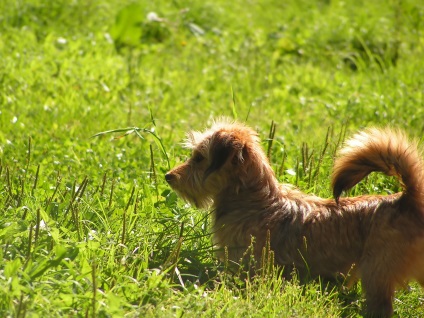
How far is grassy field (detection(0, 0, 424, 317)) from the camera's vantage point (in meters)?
4.23

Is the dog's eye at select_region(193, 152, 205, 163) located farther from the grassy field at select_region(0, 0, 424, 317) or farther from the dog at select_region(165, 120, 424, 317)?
the grassy field at select_region(0, 0, 424, 317)

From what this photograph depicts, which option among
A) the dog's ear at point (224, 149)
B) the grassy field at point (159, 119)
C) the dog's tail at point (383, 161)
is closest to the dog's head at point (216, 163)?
the dog's ear at point (224, 149)

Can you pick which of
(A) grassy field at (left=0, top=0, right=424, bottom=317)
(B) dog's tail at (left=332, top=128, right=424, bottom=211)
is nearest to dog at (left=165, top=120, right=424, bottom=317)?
(B) dog's tail at (left=332, top=128, right=424, bottom=211)

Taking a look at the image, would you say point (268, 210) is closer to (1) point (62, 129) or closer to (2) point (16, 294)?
(2) point (16, 294)

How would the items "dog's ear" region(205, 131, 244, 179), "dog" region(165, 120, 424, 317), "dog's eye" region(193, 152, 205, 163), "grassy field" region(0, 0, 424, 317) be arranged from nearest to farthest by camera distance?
"grassy field" region(0, 0, 424, 317) → "dog" region(165, 120, 424, 317) → "dog's ear" region(205, 131, 244, 179) → "dog's eye" region(193, 152, 205, 163)

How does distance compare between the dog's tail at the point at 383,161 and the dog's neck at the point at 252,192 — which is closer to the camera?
the dog's tail at the point at 383,161

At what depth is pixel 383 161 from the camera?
15.8 feet

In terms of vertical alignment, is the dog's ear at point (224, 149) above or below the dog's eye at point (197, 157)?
above

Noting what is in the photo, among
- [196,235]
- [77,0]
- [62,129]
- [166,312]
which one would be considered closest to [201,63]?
[77,0]

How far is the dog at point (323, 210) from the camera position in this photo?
4.63 m

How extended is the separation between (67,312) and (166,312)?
1.52 ft

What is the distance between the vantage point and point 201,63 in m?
9.77

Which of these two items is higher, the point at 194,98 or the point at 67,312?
the point at 67,312

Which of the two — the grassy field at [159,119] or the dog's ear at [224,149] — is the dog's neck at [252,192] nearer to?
the dog's ear at [224,149]
